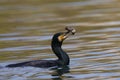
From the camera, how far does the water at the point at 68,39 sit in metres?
16.3

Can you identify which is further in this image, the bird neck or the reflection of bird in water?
the bird neck

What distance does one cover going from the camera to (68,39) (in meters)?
21.9

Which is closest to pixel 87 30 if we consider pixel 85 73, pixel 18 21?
pixel 18 21

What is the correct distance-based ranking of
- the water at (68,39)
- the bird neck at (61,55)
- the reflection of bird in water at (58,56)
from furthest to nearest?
the bird neck at (61,55)
the reflection of bird in water at (58,56)
the water at (68,39)

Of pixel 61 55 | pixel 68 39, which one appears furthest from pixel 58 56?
pixel 68 39

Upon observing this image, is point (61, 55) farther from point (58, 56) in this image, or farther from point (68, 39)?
point (68, 39)

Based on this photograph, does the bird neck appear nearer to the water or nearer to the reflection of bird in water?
the reflection of bird in water

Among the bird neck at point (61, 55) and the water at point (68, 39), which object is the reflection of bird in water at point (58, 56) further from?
the water at point (68, 39)

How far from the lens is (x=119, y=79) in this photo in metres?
15.0

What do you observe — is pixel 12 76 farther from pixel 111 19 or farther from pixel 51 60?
pixel 111 19

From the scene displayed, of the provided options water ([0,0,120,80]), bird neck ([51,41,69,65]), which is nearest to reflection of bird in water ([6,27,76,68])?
bird neck ([51,41,69,65])

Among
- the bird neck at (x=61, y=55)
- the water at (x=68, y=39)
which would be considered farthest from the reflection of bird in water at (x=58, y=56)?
the water at (x=68, y=39)

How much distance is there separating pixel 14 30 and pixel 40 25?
1.22 meters

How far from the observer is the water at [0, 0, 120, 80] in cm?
1627
